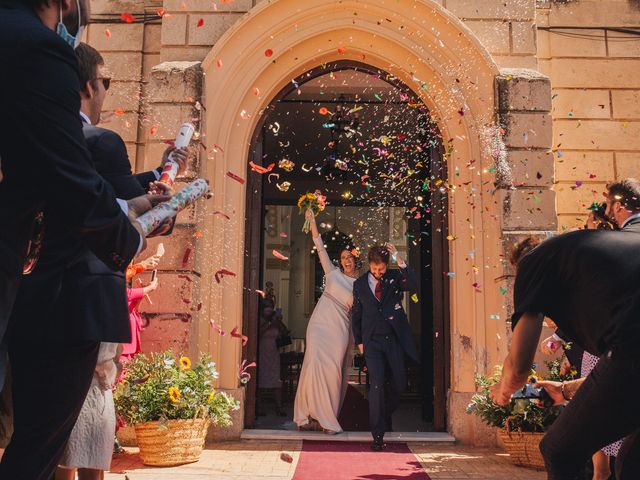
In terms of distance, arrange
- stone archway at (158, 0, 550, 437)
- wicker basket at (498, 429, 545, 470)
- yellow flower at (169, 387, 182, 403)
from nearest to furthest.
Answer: yellow flower at (169, 387, 182, 403) → wicker basket at (498, 429, 545, 470) → stone archway at (158, 0, 550, 437)

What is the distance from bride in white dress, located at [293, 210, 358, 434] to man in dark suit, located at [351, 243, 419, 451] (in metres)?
0.52

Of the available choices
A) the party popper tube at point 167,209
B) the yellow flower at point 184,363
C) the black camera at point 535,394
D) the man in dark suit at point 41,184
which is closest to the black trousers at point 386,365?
the yellow flower at point 184,363

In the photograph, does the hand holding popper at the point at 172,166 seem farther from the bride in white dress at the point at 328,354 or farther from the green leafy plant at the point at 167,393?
the bride in white dress at the point at 328,354

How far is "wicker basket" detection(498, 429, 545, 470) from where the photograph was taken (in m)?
5.76

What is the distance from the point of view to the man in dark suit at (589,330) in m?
2.04

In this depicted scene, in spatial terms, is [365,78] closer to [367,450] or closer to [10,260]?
[367,450]

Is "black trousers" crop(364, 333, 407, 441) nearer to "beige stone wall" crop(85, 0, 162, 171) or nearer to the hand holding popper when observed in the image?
"beige stone wall" crop(85, 0, 162, 171)

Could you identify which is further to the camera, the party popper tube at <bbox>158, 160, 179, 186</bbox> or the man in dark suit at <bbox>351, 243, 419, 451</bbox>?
the man in dark suit at <bbox>351, 243, 419, 451</bbox>

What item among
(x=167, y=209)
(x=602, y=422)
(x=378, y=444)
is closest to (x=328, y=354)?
(x=378, y=444)

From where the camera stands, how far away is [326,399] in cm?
765

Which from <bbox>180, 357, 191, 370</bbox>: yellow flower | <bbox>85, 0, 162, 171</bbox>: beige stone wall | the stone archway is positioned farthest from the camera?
<bbox>85, 0, 162, 171</bbox>: beige stone wall

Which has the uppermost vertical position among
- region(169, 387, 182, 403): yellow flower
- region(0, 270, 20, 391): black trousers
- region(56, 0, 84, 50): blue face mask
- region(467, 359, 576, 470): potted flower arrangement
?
region(56, 0, 84, 50): blue face mask

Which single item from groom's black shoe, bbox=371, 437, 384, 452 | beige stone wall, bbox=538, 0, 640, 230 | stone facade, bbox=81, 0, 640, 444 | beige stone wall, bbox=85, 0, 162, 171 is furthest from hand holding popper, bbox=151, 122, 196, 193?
beige stone wall, bbox=538, 0, 640, 230

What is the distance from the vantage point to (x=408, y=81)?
25.9 feet
